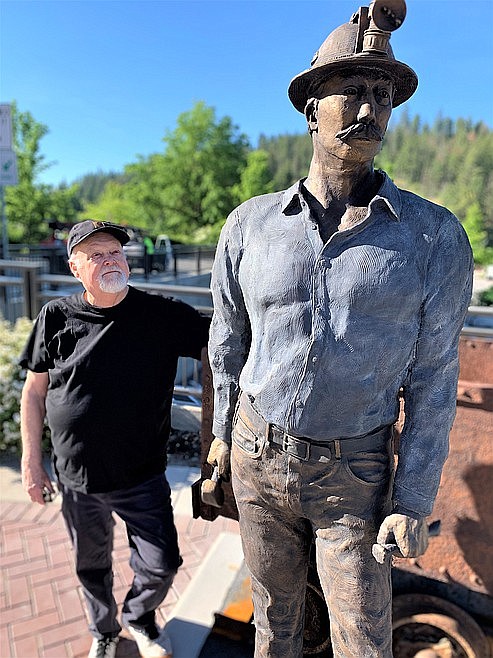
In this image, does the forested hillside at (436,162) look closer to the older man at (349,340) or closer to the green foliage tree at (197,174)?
the green foliage tree at (197,174)

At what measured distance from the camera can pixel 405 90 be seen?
155 cm

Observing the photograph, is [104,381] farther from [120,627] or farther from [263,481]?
[120,627]

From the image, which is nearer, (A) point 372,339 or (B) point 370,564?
(A) point 372,339

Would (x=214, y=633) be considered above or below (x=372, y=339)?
below

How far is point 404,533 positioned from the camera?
147 cm

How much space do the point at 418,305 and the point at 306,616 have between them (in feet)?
5.03

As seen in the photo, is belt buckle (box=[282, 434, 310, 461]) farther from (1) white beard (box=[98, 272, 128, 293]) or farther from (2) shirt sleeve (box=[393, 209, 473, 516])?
(1) white beard (box=[98, 272, 128, 293])

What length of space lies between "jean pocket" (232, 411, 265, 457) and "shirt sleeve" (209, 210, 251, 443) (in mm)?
118

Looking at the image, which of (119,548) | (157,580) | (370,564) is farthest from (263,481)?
(119,548)

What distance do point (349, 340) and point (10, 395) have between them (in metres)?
4.39

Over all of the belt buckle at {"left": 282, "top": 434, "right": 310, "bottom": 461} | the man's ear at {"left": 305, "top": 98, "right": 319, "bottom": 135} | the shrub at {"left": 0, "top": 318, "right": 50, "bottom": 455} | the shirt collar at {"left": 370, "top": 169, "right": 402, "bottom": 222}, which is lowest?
the shrub at {"left": 0, "top": 318, "right": 50, "bottom": 455}

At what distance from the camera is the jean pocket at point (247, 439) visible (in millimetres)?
1636

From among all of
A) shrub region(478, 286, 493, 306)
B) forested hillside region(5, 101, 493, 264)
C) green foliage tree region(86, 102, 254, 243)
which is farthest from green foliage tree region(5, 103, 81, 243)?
shrub region(478, 286, 493, 306)

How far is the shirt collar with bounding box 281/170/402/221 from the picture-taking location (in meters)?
1.45
